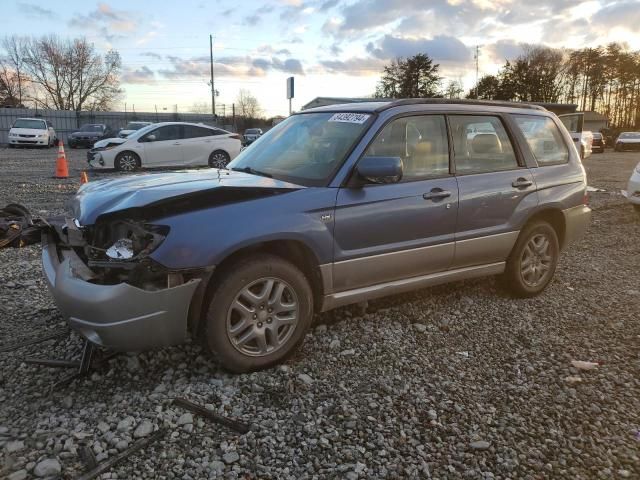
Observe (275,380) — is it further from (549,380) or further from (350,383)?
(549,380)

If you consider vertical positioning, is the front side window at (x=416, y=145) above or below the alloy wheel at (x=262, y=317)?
above

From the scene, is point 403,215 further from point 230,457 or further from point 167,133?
point 167,133

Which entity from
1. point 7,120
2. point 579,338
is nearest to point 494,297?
point 579,338

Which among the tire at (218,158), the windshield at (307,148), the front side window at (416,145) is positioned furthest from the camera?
the tire at (218,158)

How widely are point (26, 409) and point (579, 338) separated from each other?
372 cm

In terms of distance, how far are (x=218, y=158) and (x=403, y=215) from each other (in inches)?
500

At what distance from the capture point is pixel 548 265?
486 cm

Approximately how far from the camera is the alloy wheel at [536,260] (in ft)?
15.4

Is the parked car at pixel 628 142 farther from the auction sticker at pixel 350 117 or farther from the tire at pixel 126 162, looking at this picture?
the auction sticker at pixel 350 117

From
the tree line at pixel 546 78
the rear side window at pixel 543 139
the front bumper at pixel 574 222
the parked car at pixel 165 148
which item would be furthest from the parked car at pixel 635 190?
the tree line at pixel 546 78

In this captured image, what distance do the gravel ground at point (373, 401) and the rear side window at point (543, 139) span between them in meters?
1.38

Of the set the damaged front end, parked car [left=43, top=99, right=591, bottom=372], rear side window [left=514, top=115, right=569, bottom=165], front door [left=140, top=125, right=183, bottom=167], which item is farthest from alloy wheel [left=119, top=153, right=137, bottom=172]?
the damaged front end

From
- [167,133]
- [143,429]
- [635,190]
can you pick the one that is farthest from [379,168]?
[167,133]

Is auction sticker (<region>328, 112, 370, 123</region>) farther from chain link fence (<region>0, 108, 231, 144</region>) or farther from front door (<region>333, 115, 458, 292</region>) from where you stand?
chain link fence (<region>0, 108, 231, 144</region>)
